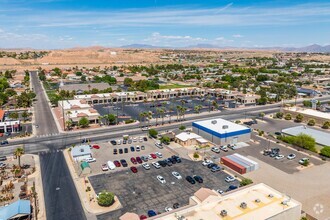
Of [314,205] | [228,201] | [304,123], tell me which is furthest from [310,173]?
[304,123]

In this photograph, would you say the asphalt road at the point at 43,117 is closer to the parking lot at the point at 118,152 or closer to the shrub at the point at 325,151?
the parking lot at the point at 118,152

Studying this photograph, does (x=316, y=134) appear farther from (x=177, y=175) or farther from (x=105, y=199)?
(x=105, y=199)

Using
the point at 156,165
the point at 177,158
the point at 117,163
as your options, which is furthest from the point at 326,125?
the point at 117,163

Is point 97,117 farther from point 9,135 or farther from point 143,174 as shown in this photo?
point 143,174

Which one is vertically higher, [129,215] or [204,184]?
[129,215]

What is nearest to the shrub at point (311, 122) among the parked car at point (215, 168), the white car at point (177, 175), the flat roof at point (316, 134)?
the flat roof at point (316, 134)

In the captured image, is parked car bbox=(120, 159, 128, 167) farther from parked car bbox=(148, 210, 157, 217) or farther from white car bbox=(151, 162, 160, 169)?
parked car bbox=(148, 210, 157, 217)

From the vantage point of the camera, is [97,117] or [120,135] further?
[97,117]
